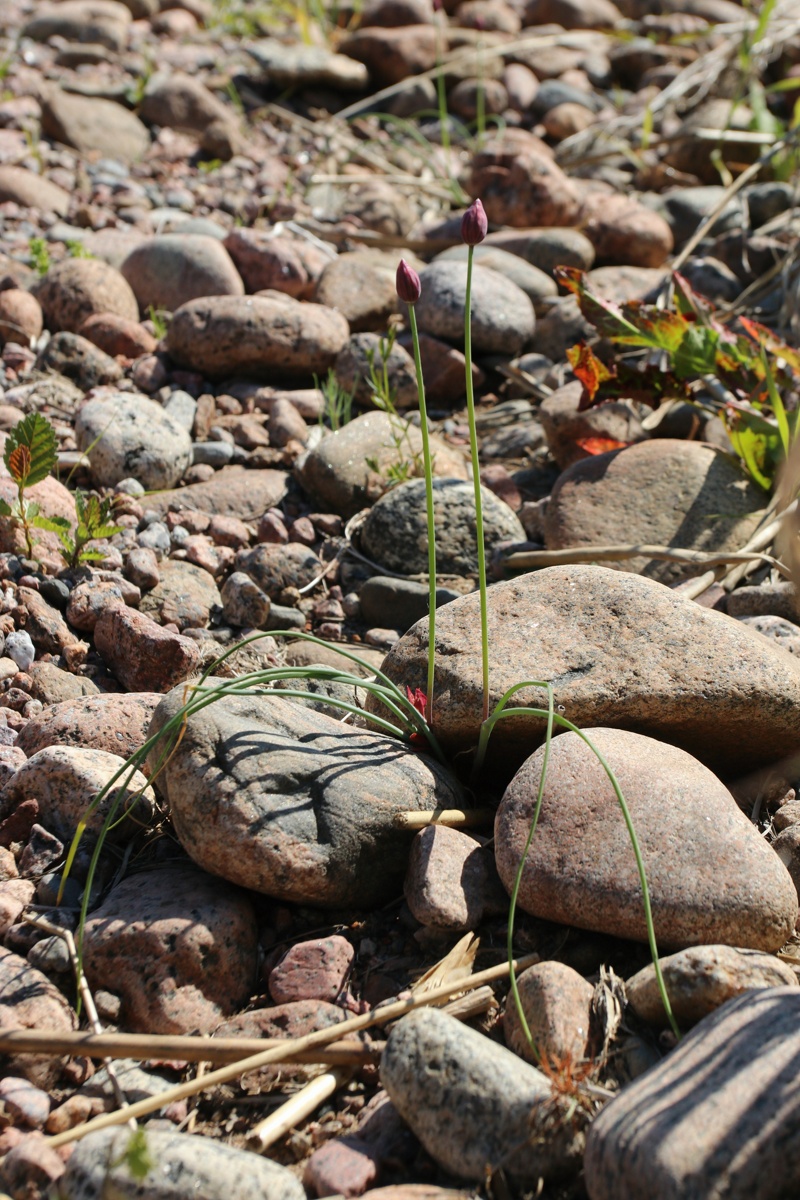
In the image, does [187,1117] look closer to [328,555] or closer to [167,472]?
[328,555]

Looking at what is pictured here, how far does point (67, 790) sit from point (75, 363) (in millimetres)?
2260

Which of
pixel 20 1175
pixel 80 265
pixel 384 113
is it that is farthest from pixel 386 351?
pixel 384 113

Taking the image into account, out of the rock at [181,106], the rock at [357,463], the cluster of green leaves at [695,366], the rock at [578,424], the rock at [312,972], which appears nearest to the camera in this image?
the rock at [312,972]

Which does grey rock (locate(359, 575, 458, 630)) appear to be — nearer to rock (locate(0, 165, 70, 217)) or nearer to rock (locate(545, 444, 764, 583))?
rock (locate(545, 444, 764, 583))

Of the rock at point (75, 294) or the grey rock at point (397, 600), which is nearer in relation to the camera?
the grey rock at point (397, 600)

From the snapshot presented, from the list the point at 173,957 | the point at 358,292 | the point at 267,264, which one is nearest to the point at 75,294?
the point at 267,264

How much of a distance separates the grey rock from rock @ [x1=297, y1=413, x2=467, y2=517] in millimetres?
494

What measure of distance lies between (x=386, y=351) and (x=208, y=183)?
2543 millimetres

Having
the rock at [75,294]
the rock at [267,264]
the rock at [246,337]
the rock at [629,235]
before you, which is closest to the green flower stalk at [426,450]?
the rock at [246,337]

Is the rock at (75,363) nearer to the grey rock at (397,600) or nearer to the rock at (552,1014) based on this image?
the grey rock at (397,600)

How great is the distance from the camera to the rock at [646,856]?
1.91 m

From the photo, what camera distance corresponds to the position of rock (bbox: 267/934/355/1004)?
1987 millimetres

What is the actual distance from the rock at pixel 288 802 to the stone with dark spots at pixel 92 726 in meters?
0.21

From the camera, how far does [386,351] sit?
150 inches
